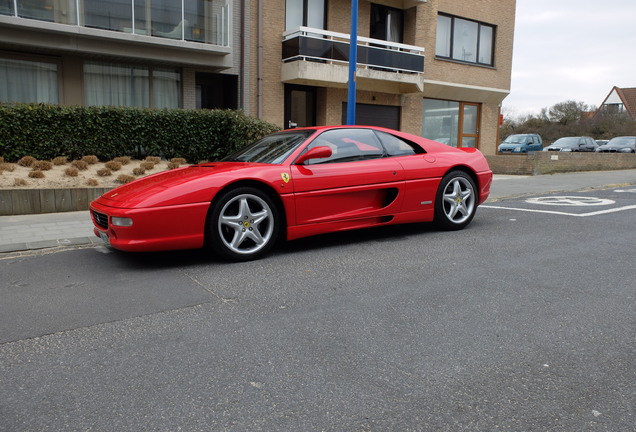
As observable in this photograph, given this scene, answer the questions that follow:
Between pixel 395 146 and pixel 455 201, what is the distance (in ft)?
3.49

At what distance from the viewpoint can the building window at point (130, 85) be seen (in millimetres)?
14891

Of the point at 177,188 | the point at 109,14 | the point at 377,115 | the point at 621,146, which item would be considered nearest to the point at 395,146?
the point at 177,188

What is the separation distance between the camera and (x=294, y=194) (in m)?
5.38

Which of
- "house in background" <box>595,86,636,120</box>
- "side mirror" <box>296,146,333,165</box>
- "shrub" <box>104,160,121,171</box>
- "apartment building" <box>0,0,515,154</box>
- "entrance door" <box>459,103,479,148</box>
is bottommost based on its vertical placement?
"shrub" <box>104,160,121,171</box>

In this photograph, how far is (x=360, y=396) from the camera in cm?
253

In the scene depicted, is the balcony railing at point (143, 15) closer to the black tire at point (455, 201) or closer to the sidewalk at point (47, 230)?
the sidewalk at point (47, 230)

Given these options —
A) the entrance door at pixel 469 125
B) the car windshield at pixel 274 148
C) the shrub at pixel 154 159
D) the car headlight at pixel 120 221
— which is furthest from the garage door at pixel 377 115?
the car headlight at pixel 120 221

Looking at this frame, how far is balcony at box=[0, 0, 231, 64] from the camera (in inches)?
499

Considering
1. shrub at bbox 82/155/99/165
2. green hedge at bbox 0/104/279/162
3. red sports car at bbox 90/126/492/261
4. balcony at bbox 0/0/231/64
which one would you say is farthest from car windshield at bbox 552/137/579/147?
shrub at bbox 82/155/99/165

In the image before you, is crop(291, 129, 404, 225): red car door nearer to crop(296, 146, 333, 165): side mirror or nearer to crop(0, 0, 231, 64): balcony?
crop(296, 146, 333, 165): side mirror

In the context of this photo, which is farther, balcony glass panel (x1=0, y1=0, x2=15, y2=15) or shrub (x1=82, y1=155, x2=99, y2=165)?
balcony glass panel (x1=0, y1=0, x2=15, y2=15)

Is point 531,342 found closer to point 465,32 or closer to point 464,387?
point 464,387

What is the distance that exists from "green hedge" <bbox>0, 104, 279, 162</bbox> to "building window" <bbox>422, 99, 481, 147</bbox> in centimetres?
1036

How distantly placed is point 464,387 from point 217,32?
1428 cm
